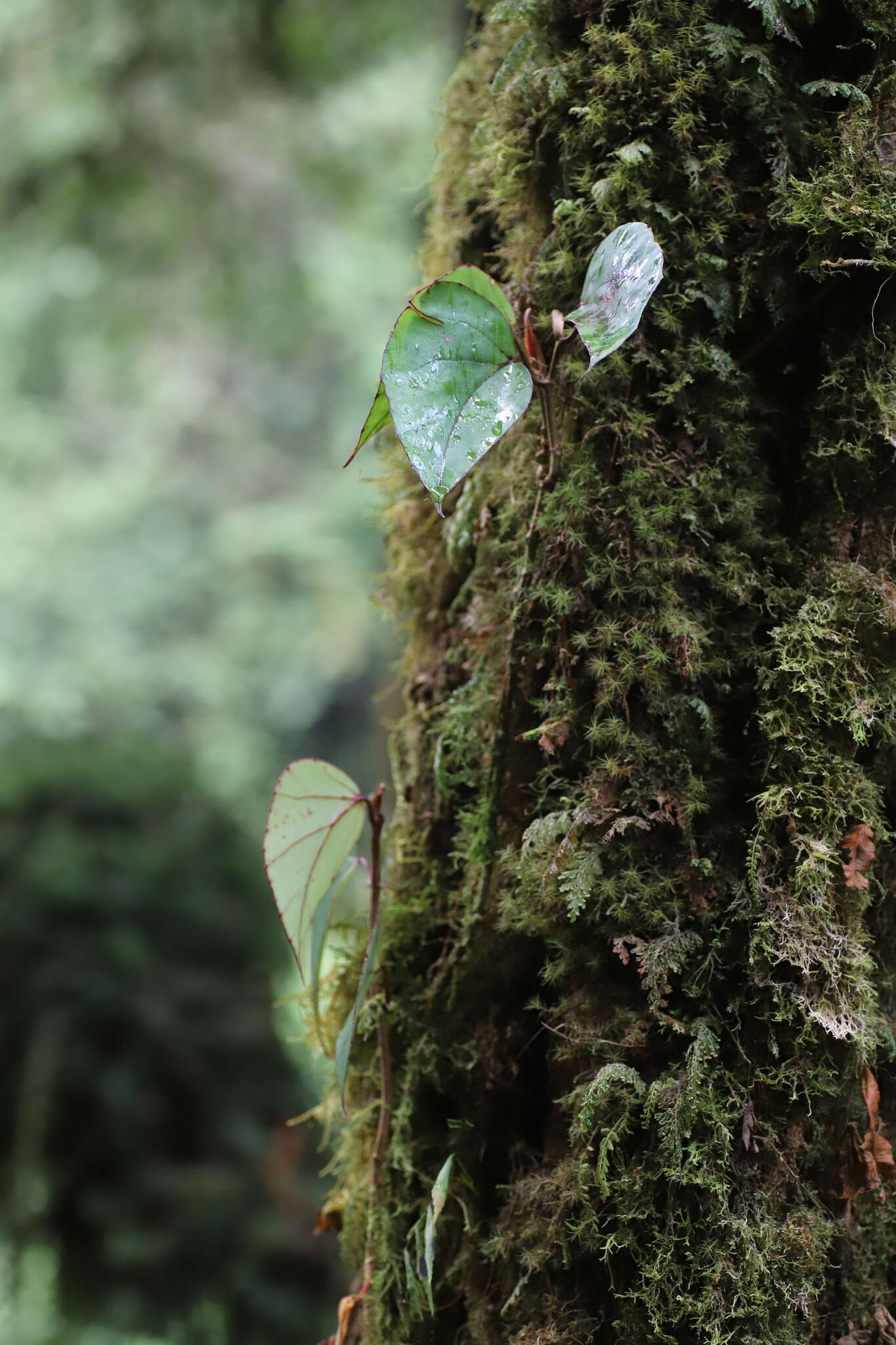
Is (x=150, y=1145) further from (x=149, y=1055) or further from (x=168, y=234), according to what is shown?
(x=168, y=234)

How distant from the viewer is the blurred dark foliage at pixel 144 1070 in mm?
2375

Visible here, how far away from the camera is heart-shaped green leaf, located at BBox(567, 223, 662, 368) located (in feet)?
2.02

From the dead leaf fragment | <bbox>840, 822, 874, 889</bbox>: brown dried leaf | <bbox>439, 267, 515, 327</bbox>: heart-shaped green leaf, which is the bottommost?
the dead leaf fragment

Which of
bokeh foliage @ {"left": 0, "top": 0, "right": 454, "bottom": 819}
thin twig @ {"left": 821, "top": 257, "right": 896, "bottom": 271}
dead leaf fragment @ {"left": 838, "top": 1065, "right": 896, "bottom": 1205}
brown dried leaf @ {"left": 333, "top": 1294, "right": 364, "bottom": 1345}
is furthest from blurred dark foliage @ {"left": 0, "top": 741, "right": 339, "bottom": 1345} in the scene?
thin twig @ {"left": 821, "top": 257, "right": 896, "bottom": 271}

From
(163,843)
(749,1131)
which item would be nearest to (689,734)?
(749,1131)

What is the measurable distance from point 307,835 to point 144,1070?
2.13 metres

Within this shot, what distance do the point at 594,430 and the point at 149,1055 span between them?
240 cm

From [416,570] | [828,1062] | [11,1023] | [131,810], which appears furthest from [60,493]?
[828,1062]

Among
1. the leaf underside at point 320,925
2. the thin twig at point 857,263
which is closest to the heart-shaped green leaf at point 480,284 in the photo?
the thin twig at point 857,263

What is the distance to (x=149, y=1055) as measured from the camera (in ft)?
8.49

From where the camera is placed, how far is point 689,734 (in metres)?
0.72

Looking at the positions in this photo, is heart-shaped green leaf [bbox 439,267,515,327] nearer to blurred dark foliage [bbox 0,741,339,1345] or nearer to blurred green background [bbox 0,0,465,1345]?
blurred green background [bbox 0,0,465,1345]

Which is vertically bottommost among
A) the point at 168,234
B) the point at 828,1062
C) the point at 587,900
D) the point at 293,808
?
the point at 828,1062

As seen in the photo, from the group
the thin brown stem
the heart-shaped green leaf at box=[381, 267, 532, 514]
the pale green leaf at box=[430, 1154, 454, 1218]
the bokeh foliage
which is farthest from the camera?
the bokeh foliage
